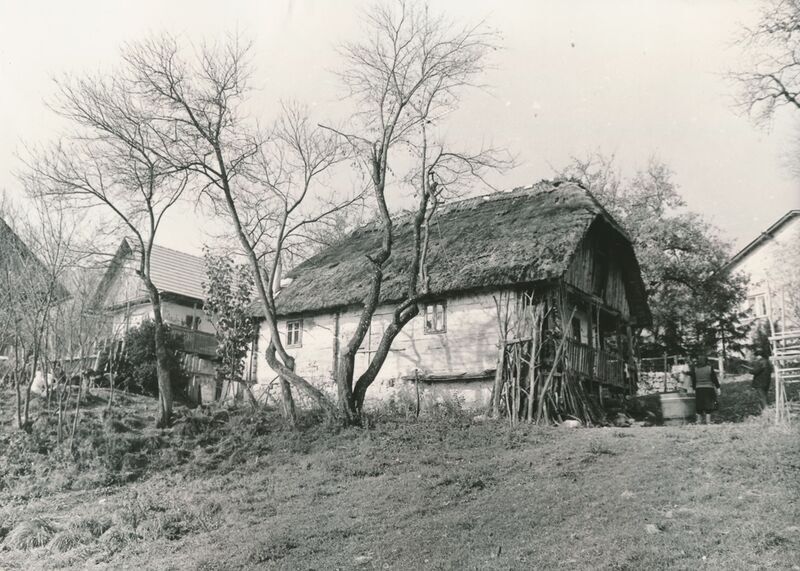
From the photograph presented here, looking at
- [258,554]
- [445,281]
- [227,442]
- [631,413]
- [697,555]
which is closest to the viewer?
[697,555]

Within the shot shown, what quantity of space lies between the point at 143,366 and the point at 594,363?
1326 centimetres

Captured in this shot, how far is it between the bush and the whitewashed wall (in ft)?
13.8

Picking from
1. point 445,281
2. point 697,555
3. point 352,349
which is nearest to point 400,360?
point 445,281

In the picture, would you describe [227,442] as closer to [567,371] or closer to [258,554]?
[258,554]

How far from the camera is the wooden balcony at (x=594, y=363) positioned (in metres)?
17.1

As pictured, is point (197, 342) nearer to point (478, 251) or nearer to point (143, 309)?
point (143, 309)

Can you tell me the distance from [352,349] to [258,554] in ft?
23.3

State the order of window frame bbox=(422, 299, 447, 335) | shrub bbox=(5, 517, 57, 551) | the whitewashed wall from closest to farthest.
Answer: shrub bbox=(5, 517, 57, 551), the whitewashed wall, window frame bbox=(422, 299, 447, 335)

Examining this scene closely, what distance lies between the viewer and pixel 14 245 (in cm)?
1605

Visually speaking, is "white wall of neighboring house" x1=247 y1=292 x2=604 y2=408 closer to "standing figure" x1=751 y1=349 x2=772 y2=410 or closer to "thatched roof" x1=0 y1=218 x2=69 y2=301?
"standing figure" x1=751 y1=349 x2=772 y2=410

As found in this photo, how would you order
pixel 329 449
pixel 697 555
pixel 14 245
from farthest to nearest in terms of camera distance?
1. pixel 14 245
2. pixel 329 449
3. pixel 697 555

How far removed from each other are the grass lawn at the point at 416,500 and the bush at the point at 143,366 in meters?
6.69

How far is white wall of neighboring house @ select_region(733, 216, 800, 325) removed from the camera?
2852 cm

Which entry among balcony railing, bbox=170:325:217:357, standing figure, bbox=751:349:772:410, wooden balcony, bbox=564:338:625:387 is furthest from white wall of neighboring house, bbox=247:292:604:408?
balcony railing, bbox=170:325:217:357
